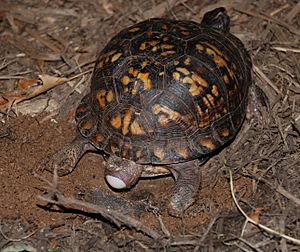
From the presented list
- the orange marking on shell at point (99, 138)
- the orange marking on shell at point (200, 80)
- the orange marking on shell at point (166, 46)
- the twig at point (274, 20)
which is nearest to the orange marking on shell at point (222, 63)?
the orange marking on shell at point (200, 80)

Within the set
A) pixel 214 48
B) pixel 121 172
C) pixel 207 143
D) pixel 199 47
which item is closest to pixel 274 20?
pixel 214 48

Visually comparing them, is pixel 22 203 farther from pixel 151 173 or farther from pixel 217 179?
pixel 217 179

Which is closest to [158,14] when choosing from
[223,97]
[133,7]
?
[133,7]

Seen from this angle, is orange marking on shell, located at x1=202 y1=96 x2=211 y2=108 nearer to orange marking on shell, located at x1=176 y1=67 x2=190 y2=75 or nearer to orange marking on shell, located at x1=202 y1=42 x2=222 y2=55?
orange marking on shell, located at x1=176 y1=67 x2=190 y2=75

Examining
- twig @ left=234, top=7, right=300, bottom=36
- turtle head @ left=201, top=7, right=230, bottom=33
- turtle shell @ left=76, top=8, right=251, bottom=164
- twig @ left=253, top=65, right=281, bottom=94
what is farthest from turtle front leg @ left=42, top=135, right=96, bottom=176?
twig @ left=234, top=7, right=300, bottom=36

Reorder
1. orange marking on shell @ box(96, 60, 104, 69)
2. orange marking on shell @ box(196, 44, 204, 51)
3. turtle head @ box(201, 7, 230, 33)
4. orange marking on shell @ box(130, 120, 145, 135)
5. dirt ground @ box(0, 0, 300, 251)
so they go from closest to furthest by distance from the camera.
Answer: dirt ground @ box(0, 0, 300, 251)
orange marking on shell @ box(130, 120, 145, 135)
orange marking on shell @ box(196, 44, 204, 51)
orange marking on shell @ box(96, 60, 104, 69)
turtle head @ box(201, 7, 230, 33)

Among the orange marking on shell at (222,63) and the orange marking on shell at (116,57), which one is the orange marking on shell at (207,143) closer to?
the orange marking on shell at (222,63)

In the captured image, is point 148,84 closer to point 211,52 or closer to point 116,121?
point 116,121
